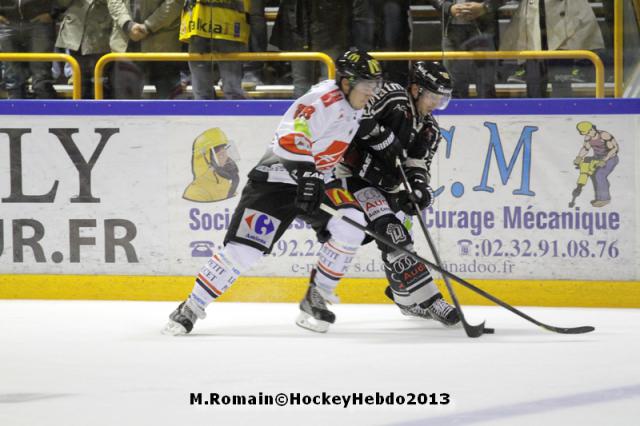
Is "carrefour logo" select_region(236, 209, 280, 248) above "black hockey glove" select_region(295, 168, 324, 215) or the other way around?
the other way around

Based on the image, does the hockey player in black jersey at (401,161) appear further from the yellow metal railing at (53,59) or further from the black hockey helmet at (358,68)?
the yellow metal railing at (53,59)

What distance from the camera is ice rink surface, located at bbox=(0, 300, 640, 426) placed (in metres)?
3.17

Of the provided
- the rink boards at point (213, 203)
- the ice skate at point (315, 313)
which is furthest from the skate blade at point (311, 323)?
the rink boards at point (213, 203)

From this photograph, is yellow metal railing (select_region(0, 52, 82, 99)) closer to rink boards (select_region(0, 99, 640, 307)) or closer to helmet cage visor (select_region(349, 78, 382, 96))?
rink boards (select_region(0, 99, 640, 307))

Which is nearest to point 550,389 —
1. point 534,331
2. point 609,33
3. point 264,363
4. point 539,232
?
point 264,363

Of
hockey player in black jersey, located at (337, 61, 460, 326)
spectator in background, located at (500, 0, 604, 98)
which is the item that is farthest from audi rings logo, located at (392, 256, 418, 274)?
spectator in background, located at (500, 0, 604, 98)

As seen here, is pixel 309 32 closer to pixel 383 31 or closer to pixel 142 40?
pixel 383 31

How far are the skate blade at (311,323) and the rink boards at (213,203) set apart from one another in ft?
2.95

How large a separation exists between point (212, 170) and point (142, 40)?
0.79 meters

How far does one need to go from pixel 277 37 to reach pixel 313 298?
1.59 meters

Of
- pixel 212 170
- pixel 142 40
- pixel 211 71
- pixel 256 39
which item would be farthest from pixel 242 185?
pixel 142 40

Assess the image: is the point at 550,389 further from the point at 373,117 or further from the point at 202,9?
the point at 202,9

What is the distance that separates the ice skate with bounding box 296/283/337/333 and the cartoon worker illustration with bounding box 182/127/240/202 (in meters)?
1.13

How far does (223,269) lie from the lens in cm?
473
